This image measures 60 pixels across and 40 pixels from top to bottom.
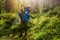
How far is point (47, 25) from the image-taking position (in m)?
7.63

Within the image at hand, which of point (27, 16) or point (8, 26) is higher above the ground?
point (27, 16)

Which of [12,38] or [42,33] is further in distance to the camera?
[12,38]

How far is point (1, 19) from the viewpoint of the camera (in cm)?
1177

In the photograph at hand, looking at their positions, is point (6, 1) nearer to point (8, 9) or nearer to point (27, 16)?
point (8, 9)

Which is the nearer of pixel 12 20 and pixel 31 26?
pixel 31 26

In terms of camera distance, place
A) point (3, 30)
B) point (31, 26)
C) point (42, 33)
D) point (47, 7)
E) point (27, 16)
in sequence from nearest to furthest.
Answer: point (42, 33) < point (27, 16) < point (31, 26) < point (3, 30) < point (47, 7)

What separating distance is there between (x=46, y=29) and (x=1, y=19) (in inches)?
201

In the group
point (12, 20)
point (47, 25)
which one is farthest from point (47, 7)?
point (47, 25)

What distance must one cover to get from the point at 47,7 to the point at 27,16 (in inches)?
175

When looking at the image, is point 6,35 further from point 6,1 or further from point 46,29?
point 6,1

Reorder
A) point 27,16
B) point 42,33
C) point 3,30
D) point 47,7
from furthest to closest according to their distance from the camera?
1. point 47,7
2. point 3,30
3. point 27,16
4. point 42,33

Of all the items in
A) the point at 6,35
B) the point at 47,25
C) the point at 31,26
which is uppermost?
the point at 47,25

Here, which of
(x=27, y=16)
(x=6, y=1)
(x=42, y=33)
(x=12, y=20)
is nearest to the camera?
(x=42, y=33)

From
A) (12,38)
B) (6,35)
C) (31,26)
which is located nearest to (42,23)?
(31,26)
